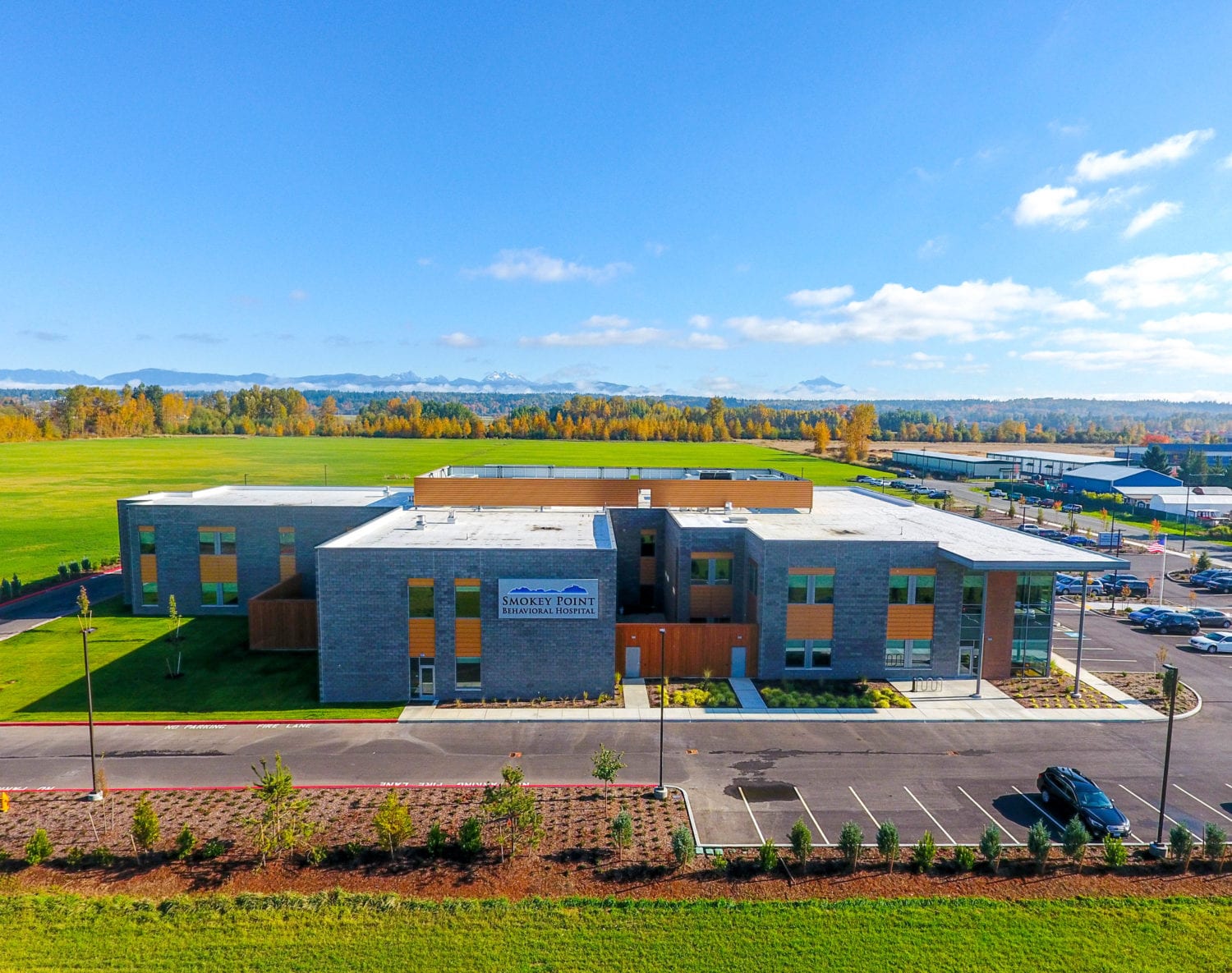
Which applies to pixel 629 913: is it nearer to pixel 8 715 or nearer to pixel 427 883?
pixel 427 883

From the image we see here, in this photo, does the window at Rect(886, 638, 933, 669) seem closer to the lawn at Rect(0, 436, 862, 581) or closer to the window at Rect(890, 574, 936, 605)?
the window at Rect(890, 574, 936, 605)

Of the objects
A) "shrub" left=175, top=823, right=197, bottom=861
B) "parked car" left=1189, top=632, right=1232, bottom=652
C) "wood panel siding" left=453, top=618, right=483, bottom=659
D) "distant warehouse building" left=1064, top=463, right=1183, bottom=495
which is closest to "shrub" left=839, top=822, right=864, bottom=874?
"wood panel siding" left=453, top=618, right=483, bottom=659

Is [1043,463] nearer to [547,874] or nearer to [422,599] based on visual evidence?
[422,599]

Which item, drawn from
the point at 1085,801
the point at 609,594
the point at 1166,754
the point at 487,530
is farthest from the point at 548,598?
the point at 1166,754

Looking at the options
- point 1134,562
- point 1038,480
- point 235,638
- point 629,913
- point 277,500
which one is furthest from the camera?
point 1038,480

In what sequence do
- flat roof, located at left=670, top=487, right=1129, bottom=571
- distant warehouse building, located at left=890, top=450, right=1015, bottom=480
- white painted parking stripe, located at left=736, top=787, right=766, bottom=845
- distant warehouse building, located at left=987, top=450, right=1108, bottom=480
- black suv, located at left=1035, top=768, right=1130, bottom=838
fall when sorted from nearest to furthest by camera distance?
1. white painted parking stripe, located at left=736, top=787, right=766, bottom=845
2. black suv, located at left=1035, top=768, right=1130, bottom=838
3. flat roof, located at left=670, top=487, right=1129, bottom=571
4. distant warehouse building, located at left=987, top=450, right=1108, bottom=480
5. distant warehouse building, located at left=890, top=450, right=1015, bottom=480

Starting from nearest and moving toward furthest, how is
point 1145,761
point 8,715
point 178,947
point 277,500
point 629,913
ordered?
point 178,947 → point 629,913 → point 1145,761 → point 8,715 → point 277,500

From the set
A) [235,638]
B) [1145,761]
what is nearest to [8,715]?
[235,638]
